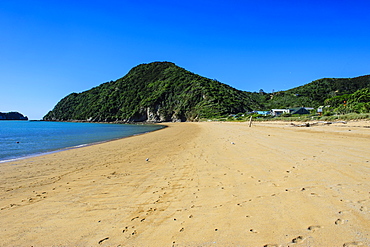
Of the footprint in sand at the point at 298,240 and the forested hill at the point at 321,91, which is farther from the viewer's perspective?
the forested hill at the point at 321,91

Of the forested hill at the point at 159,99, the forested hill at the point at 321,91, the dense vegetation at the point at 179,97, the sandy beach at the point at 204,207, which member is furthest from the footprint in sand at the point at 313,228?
the forested hill at the point at 321,91

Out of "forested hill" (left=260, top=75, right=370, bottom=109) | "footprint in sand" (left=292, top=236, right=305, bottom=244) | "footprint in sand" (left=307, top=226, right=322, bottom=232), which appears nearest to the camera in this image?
"footprint in sand" (left=292, top=236, right=305, bottom=244)

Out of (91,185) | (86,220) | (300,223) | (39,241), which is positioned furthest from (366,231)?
(91,185)

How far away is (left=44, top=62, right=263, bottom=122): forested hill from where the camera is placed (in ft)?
300

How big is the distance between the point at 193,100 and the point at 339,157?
89.9m

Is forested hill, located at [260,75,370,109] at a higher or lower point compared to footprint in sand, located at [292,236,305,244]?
higher

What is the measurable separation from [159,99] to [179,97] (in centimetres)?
1168

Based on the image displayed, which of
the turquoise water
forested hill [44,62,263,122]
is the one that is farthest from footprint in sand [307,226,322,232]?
forested hill [44,62,263,122]

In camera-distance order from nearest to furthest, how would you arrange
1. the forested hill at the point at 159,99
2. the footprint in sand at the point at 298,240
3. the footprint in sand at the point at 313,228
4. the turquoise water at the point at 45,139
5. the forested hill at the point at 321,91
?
1. the footprint in sand at the point at 298,240
2. the footprint in sand at the point at 313,228
3. the turquoise water at the point at 45,139
4. the forested hill at the point at 159,99
5. the forested hill at the point at 321,91

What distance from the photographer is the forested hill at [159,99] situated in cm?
9150

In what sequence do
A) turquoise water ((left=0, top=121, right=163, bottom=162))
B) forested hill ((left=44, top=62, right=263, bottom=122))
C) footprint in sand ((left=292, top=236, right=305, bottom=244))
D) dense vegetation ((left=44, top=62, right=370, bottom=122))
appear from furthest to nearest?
forested hill ((left=44, top=62, right=263, bottom=122)), dense vegetation ((left=44, top=62, right=370, bottom=122)), turquoise water ((left=0, top=121, right=163, bottom=162)), footprint in sand ((left=292, top=236, right=305, bottom=244))

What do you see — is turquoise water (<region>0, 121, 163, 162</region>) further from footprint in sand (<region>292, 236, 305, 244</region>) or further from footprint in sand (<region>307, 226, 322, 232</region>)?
footprint in sand (<region>307, 226, 322, 232</region>)

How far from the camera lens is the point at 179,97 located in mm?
101438

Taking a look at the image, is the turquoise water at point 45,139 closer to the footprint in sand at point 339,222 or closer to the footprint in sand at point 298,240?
the footprint in sand at point 298,240
